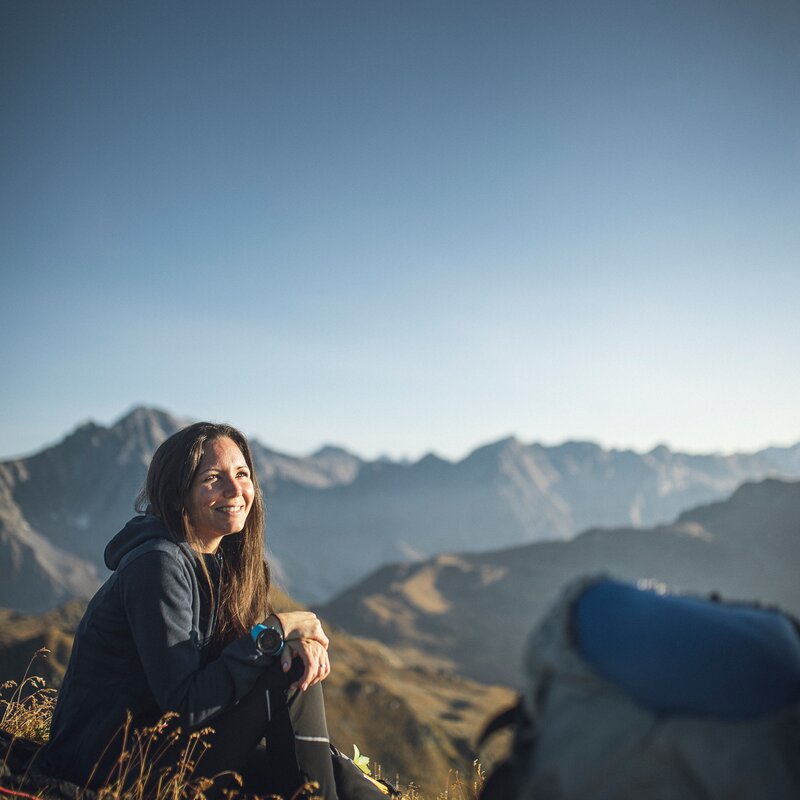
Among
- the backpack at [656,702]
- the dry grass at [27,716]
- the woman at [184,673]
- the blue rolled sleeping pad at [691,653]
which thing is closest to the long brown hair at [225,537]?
the woman at [184,673]

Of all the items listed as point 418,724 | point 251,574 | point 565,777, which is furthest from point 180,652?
point 418,724

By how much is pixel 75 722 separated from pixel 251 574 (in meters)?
1.06

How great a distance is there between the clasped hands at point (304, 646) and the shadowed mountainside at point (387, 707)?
34593 mm

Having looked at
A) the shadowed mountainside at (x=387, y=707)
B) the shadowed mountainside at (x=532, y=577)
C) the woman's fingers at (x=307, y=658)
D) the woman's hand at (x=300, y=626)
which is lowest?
the shadowed mountainside at (x=532, y=577)

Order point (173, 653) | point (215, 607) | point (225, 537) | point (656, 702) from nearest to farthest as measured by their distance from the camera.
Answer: point (656, 702)
point (173, 653)
point (215, 607)
point (225, 537)

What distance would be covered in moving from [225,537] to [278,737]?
1.20 meters

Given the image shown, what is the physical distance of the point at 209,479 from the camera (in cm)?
329

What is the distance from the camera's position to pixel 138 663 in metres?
2.93

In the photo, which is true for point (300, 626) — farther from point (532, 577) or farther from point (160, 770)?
point (532, 577)

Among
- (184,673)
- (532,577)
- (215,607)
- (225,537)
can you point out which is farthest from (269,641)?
(532,577)

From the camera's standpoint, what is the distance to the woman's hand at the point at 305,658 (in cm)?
285

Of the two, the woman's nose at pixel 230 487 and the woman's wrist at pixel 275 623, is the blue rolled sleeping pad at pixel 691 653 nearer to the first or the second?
the woman's wrist at pixel 275 623

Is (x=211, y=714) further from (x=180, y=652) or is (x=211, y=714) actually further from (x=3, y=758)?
(x=3, y=758)

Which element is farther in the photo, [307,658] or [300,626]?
[300,626]
